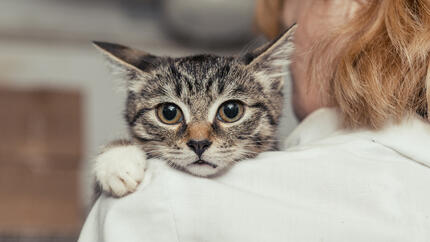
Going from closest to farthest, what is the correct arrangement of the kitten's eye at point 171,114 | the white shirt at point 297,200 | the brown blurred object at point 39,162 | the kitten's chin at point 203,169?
the white shirt at point 297,200 → the kitten's chin at point 203,169 → the kitten's eye at point 171,114 → the brown blurred object at point 39,162

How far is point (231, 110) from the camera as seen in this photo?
43.4 inches

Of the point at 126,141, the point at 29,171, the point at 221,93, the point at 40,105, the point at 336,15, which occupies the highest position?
the point at 336,15

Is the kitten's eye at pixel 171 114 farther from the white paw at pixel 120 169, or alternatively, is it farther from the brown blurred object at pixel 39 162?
the brown blurred object at pixel 39 162

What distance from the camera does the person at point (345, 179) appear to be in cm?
82

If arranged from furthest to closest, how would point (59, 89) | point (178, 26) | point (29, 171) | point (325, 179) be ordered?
point (178, 26)
point (59, 89)
point (29, 171)
point (325, 179)

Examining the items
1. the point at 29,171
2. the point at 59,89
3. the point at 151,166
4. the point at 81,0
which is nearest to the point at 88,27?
the point at 81,0

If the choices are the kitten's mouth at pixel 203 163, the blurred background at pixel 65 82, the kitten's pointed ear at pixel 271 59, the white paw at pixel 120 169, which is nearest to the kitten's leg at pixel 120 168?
the white paw at pixel 120 169

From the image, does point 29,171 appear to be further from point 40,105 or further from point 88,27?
point 88,27

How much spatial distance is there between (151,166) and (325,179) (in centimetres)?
32

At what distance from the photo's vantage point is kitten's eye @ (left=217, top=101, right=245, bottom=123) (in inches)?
43.1

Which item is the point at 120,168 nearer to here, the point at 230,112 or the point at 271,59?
the point at 230,112

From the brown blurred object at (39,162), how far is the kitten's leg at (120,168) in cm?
166

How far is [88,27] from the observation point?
321 cm

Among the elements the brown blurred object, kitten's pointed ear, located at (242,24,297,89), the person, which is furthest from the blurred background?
the person
